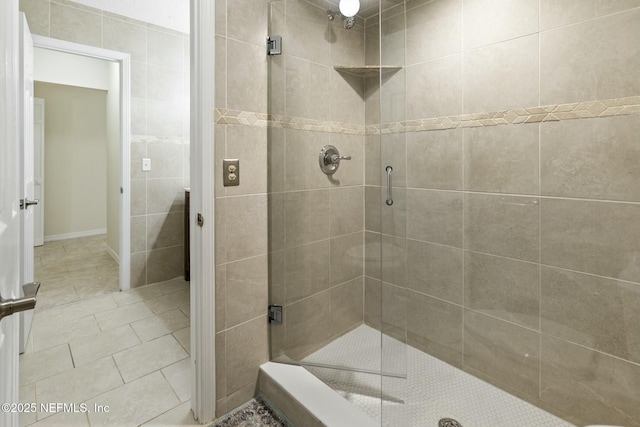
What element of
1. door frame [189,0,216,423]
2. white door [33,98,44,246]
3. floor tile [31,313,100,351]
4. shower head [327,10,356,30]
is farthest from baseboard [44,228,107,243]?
shower head [327,10,356,30]

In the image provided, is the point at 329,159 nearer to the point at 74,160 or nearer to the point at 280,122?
the point at 280,122

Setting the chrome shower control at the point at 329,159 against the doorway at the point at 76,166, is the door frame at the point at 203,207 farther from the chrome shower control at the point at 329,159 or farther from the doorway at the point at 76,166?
the doorway at the point at 76,166

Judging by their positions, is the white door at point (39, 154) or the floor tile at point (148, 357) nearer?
the floor tile at point (148, 357)

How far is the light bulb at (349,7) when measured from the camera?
1.55m

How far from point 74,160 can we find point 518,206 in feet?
19.9

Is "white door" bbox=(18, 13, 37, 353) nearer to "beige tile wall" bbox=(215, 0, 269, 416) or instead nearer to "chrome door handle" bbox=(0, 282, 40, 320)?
"beige tile wall" bbox=(215, 0, 269, 416)

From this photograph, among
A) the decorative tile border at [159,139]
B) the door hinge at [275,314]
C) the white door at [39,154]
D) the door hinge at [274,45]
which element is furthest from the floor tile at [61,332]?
the white door at [39,154]

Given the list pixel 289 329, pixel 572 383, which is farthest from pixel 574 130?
pixel 289 329

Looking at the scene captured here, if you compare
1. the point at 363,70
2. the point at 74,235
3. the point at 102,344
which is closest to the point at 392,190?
the point at 363,70

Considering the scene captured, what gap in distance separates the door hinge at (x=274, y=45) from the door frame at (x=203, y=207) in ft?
0.92

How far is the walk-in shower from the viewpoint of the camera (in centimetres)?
125

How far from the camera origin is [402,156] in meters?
1.61

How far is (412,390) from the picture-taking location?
4.95 ft

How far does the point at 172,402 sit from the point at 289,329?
67cm
